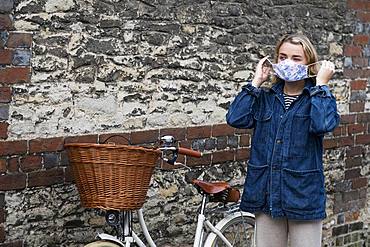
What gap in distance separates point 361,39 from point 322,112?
3.23 meters

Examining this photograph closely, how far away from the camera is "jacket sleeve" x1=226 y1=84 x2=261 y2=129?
182 inches

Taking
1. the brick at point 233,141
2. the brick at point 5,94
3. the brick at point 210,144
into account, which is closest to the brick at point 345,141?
the brick at point 233,141

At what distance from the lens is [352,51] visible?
724 centimetres

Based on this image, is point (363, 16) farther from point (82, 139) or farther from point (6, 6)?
point (6, 6)

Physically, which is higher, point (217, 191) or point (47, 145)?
point (47, 145)

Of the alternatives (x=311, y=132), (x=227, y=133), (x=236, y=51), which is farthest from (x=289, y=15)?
(x=311, y=132)

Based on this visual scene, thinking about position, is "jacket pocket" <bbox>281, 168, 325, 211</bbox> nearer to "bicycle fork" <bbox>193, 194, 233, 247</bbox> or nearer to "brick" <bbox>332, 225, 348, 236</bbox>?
"bicycle fork" <bbox>193, 194, 233, 247</bbox>

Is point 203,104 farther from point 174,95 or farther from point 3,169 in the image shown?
point 3,169

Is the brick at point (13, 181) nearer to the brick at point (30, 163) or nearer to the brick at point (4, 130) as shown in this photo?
the brick at point (30, 163)

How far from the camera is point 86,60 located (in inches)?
201

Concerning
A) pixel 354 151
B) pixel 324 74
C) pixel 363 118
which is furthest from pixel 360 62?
pixel 324 74

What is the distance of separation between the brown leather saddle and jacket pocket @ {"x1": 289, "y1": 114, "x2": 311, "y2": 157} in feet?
2.84

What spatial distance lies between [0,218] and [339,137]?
3622mm

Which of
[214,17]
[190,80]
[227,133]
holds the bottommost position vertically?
[227,133]
